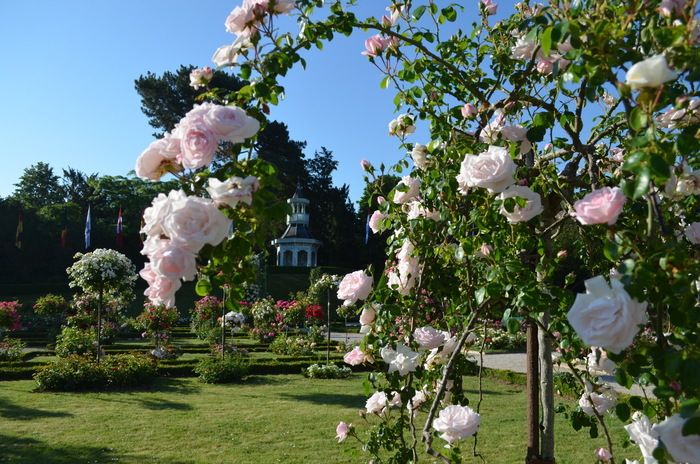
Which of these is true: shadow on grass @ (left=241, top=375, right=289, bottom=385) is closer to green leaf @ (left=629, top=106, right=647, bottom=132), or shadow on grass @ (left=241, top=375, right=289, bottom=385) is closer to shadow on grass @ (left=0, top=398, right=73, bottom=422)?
shadow on grass @ (left=0, top=398, right=73, bottom=422)

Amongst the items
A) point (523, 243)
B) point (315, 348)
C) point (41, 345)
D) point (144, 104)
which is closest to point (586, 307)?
point (523, 243)

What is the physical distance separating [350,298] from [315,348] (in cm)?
1377

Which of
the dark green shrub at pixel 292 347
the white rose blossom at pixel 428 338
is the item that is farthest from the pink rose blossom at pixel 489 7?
the dark green shrub at pixel 292 347

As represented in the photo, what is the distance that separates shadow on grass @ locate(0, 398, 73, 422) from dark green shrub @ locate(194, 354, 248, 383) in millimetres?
2966

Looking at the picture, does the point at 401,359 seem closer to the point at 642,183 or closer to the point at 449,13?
the point at 642,183

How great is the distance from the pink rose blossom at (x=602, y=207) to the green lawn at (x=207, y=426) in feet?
14.9

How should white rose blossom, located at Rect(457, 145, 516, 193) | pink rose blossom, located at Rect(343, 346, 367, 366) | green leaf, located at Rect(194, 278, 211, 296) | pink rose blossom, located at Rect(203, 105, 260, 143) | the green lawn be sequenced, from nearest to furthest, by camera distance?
pink rose blossom, located at Rect(203, 105, 260, 143), green leaf, located at Rect(194, 278, 211, 296), white rose blossom, located at Rect(457, 145, 516, 193), pink rose blossom, located at Rect(343, 346, 367, 366), the green lawn

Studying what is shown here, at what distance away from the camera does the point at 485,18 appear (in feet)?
8.78

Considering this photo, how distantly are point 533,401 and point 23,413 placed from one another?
7.10 m

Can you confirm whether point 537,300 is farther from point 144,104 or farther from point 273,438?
point 144,104

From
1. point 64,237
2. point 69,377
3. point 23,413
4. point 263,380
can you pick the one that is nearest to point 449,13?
point 23,413

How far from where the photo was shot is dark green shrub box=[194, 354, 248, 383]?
10102mm

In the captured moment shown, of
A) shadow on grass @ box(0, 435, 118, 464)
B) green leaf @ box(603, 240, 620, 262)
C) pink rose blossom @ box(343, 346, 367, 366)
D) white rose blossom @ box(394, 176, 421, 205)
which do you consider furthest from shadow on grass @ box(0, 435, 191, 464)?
green leaf @ box(603, 240, 620, 262)

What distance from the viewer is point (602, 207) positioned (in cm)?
117
